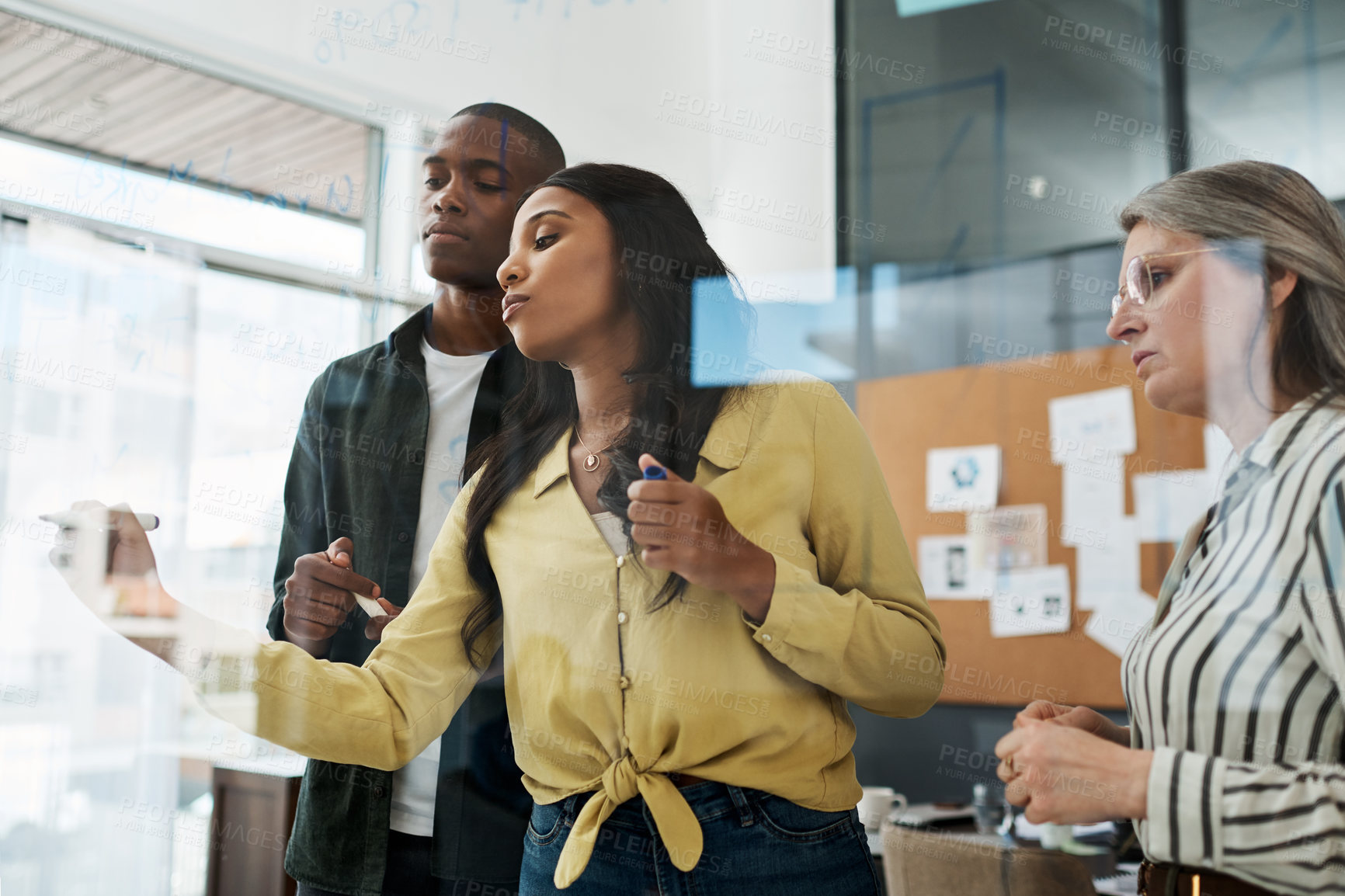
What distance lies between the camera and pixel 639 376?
0.84 metres

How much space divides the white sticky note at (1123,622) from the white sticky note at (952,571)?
0.47 feet

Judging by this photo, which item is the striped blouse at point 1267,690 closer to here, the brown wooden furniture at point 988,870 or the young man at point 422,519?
the brown wooden furniture at point 988,870

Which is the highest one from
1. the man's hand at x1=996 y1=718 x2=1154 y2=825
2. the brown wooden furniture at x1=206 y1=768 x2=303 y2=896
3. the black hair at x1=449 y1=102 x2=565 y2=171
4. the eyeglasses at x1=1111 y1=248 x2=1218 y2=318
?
the black hair at x1=449 y1=102 x2=565 y2=171

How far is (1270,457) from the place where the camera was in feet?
2.16

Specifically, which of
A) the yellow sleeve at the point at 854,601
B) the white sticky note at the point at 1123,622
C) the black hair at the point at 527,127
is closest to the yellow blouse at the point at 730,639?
the yellow sleeve at the point at 854,601

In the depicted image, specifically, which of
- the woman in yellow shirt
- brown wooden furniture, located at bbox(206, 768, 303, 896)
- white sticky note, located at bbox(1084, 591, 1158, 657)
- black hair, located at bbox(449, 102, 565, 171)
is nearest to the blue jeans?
the woman in yellow shirt

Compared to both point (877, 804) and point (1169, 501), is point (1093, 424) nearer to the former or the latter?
point (1169, 501)

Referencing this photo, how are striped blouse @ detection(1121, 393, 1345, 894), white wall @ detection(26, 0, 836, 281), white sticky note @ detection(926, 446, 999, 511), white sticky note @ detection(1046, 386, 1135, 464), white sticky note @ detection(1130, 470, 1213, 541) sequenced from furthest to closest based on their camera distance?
white sticky note @ detection(926, 446, 999, 511) → white wall @ detection(26, 0, 836, 281) → white sticky note @ detection(1046, 386, 1135, 464) → white sticky note @ detection(1130, 470, 1213, 541) → striped blouse @ detection(1121, 393, 1345, 894)

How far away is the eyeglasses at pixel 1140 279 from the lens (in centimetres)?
71

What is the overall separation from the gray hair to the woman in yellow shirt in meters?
0.29

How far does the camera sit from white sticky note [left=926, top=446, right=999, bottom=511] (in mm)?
1057

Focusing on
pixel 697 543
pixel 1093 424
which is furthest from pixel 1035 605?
pixel 697 543

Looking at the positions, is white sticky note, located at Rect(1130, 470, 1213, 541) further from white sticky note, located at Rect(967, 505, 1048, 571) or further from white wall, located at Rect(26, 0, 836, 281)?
white wall, located at Rect(26, 0, 836, 281)

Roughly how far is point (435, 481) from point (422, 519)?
37mm
